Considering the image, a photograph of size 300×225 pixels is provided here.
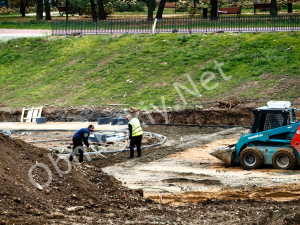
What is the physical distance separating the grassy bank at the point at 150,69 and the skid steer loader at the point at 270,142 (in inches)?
416

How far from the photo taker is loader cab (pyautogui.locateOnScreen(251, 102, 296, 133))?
1669 cm

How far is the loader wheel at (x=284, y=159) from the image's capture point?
16.4 m

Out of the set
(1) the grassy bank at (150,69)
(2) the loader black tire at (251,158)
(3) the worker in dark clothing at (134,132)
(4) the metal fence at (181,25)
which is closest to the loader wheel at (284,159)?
(2) the loader black tire at (251,158)

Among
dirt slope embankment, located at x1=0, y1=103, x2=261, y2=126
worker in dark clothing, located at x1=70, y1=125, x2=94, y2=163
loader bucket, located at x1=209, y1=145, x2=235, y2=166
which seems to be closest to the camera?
loader bucket, located at x1=209, y1=145, x2=235, y2=166

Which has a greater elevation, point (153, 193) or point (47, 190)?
point (47, 190)

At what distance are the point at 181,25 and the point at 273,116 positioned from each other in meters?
22.0

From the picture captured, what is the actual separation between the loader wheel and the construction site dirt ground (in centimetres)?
27

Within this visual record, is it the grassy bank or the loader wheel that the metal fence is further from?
the loader wheel

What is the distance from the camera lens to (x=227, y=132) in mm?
24391

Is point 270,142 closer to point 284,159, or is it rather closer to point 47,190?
point 284,159

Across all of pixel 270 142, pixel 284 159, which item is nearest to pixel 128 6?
pixel 270 142

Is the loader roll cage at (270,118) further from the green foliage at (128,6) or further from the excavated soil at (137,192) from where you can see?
the green foliage at (128,6)

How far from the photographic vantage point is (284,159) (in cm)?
1667

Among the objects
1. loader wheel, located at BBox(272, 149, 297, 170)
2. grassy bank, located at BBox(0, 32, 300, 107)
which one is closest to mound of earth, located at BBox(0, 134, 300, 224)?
loader wheel, located at BBox(272, 149, 297, 170)
